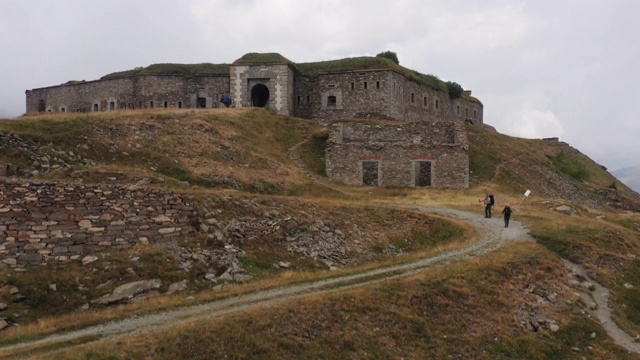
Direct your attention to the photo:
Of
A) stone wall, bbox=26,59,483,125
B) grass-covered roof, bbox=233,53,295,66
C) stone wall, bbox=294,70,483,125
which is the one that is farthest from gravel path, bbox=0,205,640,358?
grass-covered roof, bbox=233,53,295,66

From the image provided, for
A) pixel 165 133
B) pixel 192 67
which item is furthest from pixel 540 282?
pixel 192 67

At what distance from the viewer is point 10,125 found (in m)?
27.4

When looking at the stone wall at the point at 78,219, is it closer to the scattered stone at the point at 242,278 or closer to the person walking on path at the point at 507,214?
the scattered stone at the point at 242,278

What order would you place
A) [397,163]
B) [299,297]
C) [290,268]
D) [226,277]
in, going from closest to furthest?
[299,297] → [226,277] → [290,268] → [397,163]

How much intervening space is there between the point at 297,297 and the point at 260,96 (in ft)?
143

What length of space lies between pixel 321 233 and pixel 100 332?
1127cm

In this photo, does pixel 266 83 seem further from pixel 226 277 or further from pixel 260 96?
pixel 226 277

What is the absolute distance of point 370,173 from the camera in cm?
4141

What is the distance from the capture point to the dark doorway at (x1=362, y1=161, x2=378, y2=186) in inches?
1620


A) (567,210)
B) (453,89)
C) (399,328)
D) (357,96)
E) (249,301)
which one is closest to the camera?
(399,328)

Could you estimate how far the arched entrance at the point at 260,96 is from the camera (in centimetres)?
5633

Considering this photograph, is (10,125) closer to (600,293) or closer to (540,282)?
(540,282)

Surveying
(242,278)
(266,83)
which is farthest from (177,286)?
(266,83)

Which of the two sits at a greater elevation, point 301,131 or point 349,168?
point 301,131
